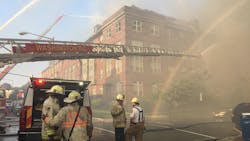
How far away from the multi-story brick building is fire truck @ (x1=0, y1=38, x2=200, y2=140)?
526 cm

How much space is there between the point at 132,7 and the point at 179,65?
10868mm

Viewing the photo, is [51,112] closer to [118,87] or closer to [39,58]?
[39,58]

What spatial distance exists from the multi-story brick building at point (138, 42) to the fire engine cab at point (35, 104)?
3653 cm

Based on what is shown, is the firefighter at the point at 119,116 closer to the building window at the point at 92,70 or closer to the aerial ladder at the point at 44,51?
the aerial ladder at the point at 44,51

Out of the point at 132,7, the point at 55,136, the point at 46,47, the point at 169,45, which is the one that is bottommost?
the point at 55,136

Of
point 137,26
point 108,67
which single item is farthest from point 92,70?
point 137,26

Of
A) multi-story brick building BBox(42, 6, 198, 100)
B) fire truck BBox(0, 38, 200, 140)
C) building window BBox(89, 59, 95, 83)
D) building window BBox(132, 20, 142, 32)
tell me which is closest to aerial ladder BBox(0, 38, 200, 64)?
fire truck BBox(0, 38, 200, 140)

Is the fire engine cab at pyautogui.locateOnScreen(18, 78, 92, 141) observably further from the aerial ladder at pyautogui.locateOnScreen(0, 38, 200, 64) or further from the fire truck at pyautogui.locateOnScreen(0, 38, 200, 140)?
the aerial ladder at pyautogui.locateOnScreen(0, 38, 200, 64)

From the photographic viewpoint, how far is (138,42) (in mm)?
50625

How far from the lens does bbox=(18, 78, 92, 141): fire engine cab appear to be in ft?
29.8

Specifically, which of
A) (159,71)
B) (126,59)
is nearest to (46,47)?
(126,59)

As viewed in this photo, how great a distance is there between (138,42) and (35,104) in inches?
1638

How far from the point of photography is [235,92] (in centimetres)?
4141

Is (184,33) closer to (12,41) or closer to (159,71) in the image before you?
(159,71)
